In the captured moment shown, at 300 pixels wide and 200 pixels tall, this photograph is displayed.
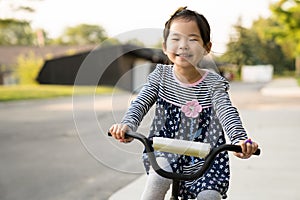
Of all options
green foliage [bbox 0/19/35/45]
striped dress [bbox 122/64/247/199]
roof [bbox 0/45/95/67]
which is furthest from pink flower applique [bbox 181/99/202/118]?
green foliage [bbox 0/19/35/45]

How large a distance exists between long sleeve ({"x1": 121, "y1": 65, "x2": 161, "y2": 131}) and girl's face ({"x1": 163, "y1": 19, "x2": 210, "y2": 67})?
0.51ft

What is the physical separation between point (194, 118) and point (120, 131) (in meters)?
0.28

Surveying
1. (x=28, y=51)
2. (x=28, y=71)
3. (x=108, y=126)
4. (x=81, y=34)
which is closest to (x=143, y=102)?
(x=108, y=126)

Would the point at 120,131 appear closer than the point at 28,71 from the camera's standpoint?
Yes

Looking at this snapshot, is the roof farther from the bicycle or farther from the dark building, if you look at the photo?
the bicycle

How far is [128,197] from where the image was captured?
4441 mm

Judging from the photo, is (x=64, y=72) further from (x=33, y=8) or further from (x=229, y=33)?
(x=229, y=33)

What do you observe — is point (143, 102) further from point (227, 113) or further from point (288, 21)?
point (288, 21)

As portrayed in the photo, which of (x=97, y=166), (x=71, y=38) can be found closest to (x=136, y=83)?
(x=97, y=166)

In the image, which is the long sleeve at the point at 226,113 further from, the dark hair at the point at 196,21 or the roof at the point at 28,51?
the roof at the point at 28,51

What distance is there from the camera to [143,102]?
6.95ft

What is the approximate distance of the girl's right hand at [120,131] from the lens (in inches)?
76.9

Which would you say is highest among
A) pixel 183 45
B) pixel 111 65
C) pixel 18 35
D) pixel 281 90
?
pixel 183 45

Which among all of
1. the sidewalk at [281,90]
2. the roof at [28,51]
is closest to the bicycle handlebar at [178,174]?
the sidewalk at [281,90]
